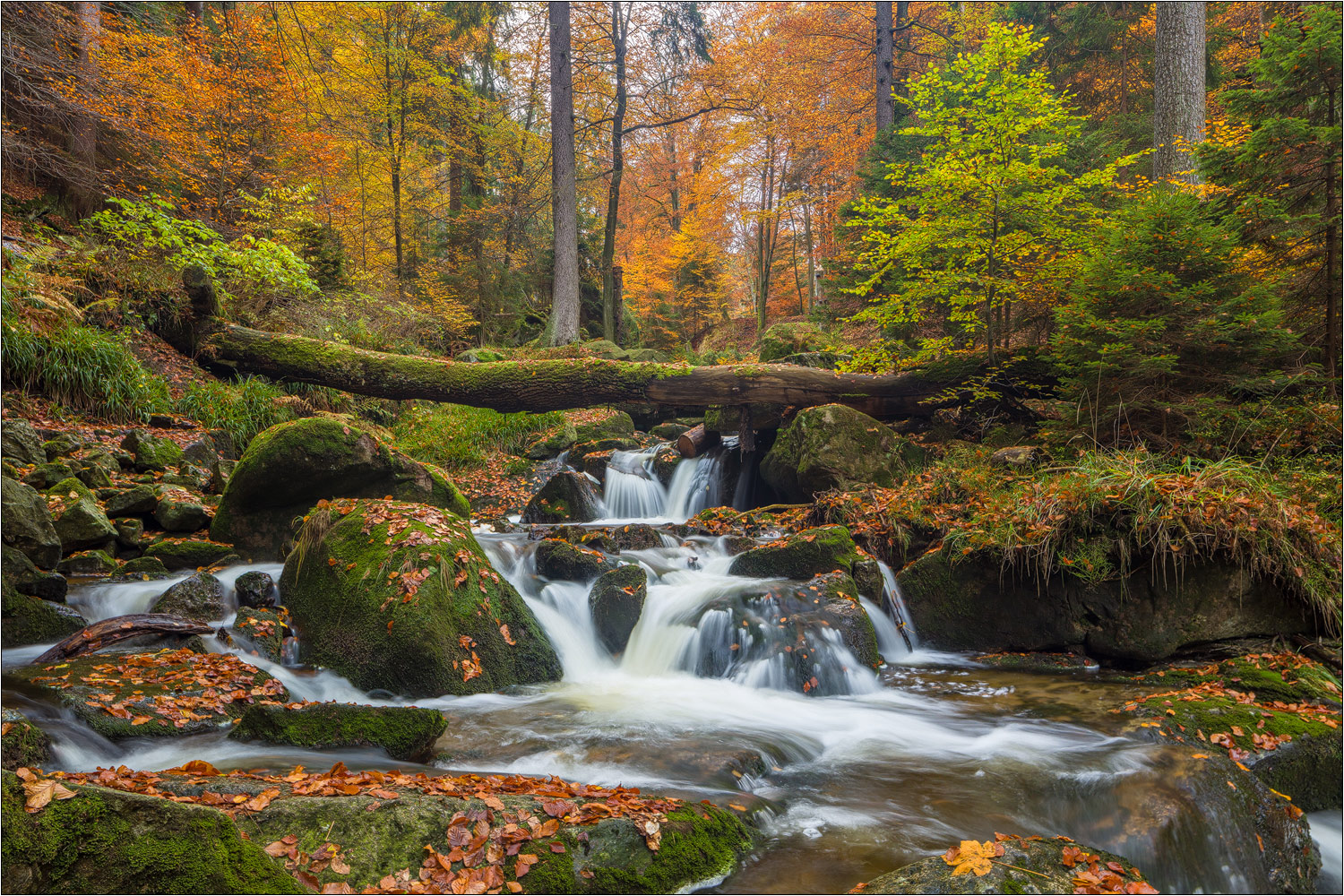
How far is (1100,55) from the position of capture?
15391mm

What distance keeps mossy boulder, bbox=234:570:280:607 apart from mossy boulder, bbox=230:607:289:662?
315mm

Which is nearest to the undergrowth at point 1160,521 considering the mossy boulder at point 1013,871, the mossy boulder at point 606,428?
the mossy boulder at point 1013,871

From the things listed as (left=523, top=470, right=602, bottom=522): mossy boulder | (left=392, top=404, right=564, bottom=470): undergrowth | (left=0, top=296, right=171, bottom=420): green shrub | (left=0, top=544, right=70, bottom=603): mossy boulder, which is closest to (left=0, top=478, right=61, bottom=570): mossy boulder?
(left=0, top=544, right=70, bottom=603): mossy boulder

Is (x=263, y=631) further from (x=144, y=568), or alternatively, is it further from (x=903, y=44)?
(x=903, y=44)

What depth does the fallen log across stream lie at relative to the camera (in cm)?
1052

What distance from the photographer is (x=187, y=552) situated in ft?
23.3

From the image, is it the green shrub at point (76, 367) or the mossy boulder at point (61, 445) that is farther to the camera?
the green shrub at point (76, 367)

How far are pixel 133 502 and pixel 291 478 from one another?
1.58 metres

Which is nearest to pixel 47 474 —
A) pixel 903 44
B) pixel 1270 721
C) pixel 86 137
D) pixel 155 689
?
pixel 155 689

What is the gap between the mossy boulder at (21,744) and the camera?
3.35 metres

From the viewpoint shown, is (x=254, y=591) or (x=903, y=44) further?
(x=903, y=44)

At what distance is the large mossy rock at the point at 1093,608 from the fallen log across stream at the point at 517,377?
13.2 feet

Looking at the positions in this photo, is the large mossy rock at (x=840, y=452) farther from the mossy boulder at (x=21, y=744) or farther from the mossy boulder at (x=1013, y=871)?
the mossy boulder at (x=21, y=744)

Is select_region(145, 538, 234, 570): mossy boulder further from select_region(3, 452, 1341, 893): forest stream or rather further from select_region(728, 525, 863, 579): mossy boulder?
select_region(728, 525, 863, 579): mossy boulder
